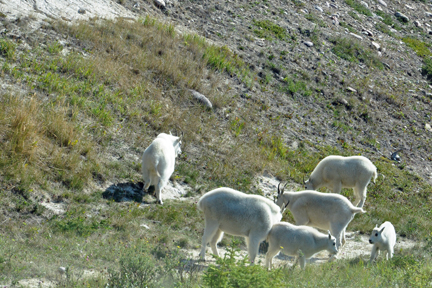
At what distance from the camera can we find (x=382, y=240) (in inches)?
409

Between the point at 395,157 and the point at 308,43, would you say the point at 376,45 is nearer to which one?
the point at 308,43

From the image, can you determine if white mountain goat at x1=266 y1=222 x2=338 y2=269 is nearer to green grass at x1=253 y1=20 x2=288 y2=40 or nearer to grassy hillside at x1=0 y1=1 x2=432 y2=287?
grassy hillside at x1=0 y1=1 x2=432 y2=287

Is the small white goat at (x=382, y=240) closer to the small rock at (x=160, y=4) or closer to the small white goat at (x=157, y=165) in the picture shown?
the small white goat at (x=157, y=165)

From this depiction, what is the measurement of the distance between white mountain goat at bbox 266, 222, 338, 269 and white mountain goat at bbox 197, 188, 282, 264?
0.21 m

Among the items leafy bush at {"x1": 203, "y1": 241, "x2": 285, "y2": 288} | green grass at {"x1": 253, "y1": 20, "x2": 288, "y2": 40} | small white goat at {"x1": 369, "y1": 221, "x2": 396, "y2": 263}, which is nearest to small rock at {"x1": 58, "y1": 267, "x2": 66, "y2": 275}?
leafy bush at {"x1": 203, "y1": 241, "x2": 285, "y2": 288}

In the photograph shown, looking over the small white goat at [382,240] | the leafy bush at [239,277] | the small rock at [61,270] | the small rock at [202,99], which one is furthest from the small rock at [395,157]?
the small rock at [61,270]

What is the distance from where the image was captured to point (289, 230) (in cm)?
931

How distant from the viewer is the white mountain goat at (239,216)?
9391 mm

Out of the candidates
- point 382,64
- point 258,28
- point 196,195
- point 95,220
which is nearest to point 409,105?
point 382,64

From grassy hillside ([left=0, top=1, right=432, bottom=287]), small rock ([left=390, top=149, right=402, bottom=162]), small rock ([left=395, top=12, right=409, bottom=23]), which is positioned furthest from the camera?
small rock ([left=395, top=12, right=409, bottom=23])

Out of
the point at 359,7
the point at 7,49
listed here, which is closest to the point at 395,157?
the point at 7,49

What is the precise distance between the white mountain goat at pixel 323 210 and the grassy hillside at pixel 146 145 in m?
1.06

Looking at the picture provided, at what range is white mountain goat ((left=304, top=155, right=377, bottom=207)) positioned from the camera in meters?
14.1

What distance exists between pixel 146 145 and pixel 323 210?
5.70 m
